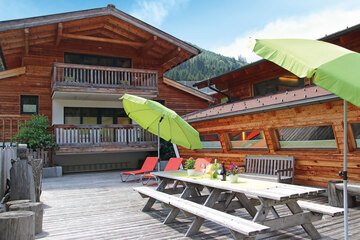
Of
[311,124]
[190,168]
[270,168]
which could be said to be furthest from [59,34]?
[311,124]

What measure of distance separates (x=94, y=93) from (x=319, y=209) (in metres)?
12.0

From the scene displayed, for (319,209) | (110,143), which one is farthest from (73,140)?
(319,209)

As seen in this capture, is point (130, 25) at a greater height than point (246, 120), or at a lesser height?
greater

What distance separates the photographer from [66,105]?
15578 mm

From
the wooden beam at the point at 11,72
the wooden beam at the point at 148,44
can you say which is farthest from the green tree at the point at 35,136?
the wooden beam at the point at 148,44

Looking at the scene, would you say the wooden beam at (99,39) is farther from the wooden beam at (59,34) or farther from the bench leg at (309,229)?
the bench leg at (309,229)

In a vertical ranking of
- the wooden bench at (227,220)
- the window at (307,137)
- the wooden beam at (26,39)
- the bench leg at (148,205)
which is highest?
the wooden beam at (26,39)

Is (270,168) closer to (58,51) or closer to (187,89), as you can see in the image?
(187,89)

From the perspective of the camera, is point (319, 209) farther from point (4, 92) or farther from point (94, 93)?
point (4, 92)

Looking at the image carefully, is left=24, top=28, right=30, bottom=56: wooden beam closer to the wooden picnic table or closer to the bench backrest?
the bench backrest

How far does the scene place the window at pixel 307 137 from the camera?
709 centimetres

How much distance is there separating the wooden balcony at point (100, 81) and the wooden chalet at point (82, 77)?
42mm

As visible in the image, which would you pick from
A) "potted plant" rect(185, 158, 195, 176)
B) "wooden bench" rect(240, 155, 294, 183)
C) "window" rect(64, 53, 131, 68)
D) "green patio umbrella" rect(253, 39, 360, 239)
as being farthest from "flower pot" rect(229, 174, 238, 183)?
"window" rect(64, 53, 131, 68)

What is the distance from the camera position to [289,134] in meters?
8.05
